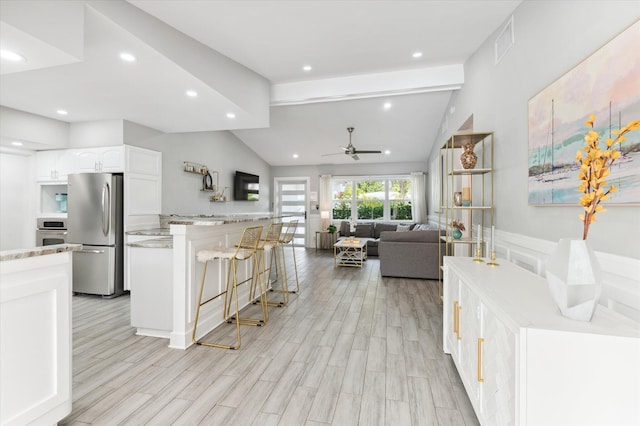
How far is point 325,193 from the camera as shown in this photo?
28.9 feet

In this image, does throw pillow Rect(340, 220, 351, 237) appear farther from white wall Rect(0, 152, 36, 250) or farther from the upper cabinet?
white wall Rect(0, 152, 36, 250)

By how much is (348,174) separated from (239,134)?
326cm

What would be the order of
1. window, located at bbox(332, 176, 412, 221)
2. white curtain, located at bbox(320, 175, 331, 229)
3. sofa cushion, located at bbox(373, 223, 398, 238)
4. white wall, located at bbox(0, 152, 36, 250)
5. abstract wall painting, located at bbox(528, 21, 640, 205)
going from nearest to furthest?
abstract wall painting, located at bbox(528, 21, 640, 205), white wall, located at bbox(0, 152, 36, 250), sofa cushion, located at bbox(373, 223, 398, 238), window, located at bbox(332, 176, 412, 221), white curtain, located at bbox(320, 175, 331, 229)


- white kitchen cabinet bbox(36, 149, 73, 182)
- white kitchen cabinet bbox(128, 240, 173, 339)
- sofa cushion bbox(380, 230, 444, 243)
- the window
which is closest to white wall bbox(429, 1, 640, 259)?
sofa cushion bbox(380, 230, 444, 243)

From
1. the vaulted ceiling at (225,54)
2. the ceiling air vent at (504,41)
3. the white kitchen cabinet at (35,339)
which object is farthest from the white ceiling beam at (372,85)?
the white kitchen cabinet at (35,339)

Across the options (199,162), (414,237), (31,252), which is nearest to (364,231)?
(414,237)

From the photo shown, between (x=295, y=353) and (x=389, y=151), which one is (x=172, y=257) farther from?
(x=389, y=151)

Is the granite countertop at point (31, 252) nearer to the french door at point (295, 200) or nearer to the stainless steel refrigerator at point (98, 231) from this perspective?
the stainless steel refrigerator at point (98, 231)

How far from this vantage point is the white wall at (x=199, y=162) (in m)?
5.02

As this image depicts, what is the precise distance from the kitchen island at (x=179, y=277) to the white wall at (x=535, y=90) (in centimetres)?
256

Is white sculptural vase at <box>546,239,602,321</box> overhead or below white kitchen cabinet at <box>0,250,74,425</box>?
overhead

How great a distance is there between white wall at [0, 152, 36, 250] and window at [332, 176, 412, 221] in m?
6.50

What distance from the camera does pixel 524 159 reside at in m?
2.36

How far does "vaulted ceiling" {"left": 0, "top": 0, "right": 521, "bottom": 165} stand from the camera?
7.19 ft
